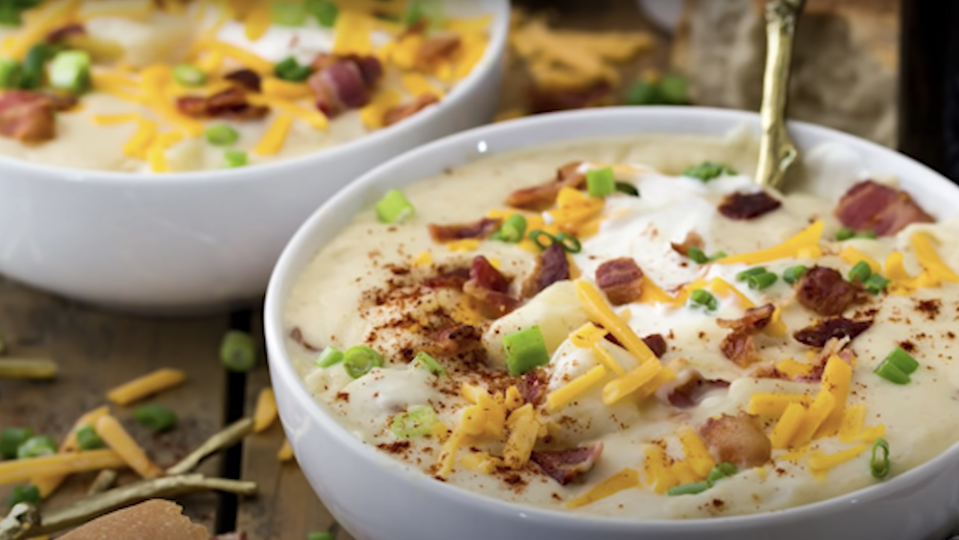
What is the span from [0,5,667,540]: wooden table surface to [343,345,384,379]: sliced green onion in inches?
17.9

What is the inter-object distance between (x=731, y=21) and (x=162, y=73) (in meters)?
1.76

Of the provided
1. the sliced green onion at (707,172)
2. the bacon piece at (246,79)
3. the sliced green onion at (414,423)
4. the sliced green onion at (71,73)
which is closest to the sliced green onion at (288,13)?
the bacon piece at (246,79)

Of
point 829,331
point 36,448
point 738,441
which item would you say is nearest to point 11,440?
point 36,448

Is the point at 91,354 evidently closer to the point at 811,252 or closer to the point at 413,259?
the point at 413,259

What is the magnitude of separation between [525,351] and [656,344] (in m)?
0.23

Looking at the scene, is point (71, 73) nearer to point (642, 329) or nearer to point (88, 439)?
point (88, 439)

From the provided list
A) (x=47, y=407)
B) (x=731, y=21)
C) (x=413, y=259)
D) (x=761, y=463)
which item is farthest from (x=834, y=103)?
(x=47, y=407)

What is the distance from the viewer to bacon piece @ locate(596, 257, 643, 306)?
241cm

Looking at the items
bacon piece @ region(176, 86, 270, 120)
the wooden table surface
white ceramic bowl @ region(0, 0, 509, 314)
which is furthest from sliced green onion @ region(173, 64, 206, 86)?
the wooden table surface

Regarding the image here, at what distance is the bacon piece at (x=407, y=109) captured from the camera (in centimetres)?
308

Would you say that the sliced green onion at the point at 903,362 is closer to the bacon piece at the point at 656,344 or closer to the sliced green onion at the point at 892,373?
the sliced green onion at the point at 892,373

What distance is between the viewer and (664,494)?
1931 millimetres

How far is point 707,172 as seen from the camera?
9.13 feet

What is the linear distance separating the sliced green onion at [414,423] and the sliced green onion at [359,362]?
6.6 inches
